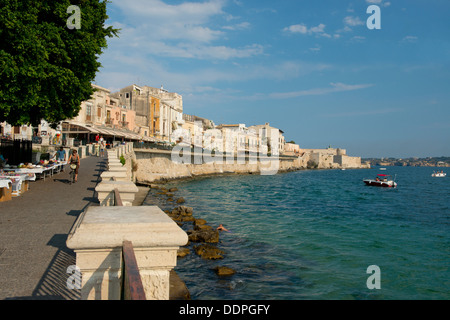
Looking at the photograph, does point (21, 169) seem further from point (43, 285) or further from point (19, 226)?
point (43, 285)

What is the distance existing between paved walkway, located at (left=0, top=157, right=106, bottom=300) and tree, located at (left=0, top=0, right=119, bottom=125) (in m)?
4.22

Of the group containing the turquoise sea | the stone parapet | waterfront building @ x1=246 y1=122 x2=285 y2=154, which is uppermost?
waterfront building @ x1=246 y1=122 x2=285 y2=154

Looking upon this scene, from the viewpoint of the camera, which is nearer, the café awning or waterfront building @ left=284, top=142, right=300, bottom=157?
the café awning

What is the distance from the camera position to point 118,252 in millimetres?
2762

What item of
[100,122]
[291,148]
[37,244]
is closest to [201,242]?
[37,244]

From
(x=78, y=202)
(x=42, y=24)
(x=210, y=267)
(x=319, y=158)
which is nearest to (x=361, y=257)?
(x=210, y=267)

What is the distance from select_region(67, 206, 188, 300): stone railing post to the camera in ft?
8.89

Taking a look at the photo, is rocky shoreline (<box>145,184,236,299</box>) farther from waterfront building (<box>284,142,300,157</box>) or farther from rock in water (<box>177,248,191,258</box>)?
waterfront building (<box>284,142,300,157</box>)

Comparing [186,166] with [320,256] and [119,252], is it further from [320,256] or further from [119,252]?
[119,252]

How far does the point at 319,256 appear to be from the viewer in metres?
15.0

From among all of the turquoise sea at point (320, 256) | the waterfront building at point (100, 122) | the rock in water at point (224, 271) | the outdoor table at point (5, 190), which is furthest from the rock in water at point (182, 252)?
the waterfront building at point (100, 122)

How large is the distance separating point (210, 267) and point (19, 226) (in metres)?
6.83

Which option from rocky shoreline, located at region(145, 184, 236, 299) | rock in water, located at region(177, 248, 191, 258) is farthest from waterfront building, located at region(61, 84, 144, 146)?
rock in water, located at region(177, 248, 191, 258)
